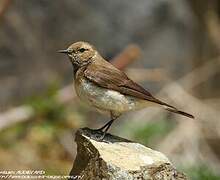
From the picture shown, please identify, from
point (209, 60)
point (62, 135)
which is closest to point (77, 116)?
point (62, 135)

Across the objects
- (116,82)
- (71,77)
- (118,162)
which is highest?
(116,82)

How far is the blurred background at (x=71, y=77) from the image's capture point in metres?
8.38

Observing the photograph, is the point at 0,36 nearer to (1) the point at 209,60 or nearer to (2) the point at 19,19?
(2) the point at 19,19

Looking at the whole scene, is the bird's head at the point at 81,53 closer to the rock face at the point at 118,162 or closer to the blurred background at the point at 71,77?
the rock face at the point at 118,162

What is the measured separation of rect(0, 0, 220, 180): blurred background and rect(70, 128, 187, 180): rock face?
3513 millimetres

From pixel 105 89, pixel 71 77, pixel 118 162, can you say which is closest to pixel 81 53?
pixel 105 89

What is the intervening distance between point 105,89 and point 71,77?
4.57 meters

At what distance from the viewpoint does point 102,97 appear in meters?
4.90

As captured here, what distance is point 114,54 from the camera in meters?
9.68

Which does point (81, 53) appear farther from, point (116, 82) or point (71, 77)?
point (71, 77)

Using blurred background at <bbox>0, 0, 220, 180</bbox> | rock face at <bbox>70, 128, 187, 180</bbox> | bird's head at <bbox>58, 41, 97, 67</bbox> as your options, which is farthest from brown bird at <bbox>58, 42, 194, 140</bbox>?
blurred background at <bbox>0, 0, 220, 180</bbox>

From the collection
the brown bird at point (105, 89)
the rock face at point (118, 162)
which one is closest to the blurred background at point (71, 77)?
the brown bird at point (105, 89)

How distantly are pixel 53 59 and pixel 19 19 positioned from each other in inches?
31.1

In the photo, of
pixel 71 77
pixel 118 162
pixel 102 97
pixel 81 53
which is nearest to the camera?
pixel 118 162
